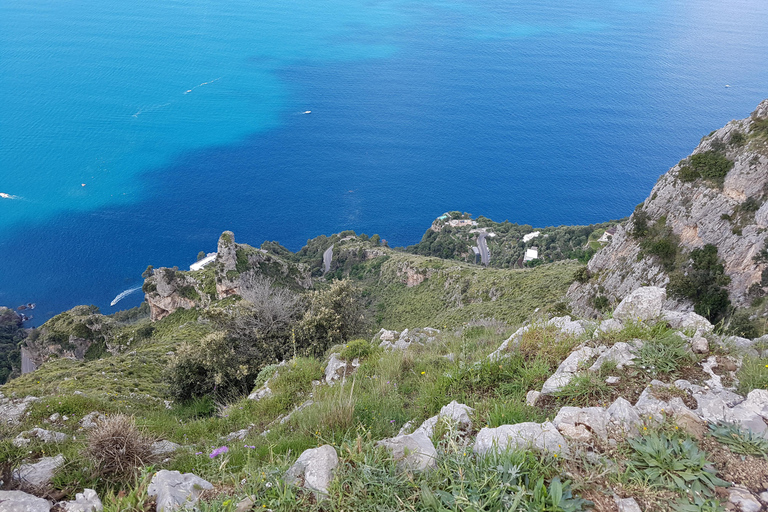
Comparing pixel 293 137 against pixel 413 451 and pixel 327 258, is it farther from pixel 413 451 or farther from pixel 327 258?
pixel 413 451

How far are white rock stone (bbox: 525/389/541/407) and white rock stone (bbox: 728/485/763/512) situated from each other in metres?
2.43

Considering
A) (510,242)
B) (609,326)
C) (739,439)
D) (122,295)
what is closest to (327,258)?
(510,242)

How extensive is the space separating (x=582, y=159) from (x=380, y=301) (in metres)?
117

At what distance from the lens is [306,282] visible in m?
50.8

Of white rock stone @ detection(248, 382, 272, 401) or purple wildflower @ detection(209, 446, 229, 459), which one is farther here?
white rock stone @ detection(248, 382, 272, 401)

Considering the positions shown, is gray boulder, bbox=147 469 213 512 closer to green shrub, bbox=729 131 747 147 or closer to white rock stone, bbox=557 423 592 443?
white rock stone, bbox=557 423 592 443

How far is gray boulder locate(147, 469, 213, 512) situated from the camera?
4.40 m

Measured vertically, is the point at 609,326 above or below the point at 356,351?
above

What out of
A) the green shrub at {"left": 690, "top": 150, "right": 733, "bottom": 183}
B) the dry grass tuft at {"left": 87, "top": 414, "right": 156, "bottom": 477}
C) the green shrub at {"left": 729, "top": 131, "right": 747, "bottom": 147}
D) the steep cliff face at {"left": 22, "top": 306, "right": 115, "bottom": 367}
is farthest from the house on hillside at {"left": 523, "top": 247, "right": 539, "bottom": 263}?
the dry grass tuft at {"left": 87, "top": 414, "right": 156, "bottom": 477}

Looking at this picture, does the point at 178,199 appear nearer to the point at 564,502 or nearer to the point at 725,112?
the point at 564,502

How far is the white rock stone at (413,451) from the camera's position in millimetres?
4707

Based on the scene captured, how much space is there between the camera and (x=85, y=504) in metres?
4.72

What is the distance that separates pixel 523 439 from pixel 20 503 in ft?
17.9

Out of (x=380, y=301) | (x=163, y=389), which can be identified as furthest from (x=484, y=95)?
(x=163, y=389)
